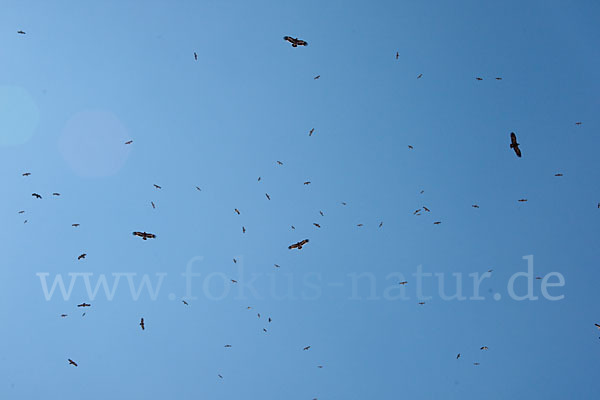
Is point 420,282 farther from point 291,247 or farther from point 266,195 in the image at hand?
point 266,195

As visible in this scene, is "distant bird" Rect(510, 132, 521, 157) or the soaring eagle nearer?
"distant bird" Rect(510, 132, 521, 157)

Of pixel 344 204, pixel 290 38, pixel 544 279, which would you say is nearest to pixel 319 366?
pixel 344 204

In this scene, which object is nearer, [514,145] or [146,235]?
[514,145]

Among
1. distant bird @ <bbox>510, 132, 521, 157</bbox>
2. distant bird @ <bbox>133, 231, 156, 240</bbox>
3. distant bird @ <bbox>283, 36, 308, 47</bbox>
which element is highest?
distant bird @ <bbox>283, 36, 308, 47</bbox>

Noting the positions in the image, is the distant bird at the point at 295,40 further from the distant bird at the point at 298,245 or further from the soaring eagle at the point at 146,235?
the soaring eagle at the point at 146,235

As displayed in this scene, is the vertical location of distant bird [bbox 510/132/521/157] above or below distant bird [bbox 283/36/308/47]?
below

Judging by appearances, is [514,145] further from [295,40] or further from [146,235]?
[146,235]

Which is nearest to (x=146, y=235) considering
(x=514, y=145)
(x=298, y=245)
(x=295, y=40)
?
(x=298, y=245)

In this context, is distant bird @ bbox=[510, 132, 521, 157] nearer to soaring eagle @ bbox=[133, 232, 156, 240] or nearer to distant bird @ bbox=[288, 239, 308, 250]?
distant bird @ bbox=[288, 239, 308, 250]

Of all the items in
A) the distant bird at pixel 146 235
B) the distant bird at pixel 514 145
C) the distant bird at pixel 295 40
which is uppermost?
the distant bird at pixel 295 40

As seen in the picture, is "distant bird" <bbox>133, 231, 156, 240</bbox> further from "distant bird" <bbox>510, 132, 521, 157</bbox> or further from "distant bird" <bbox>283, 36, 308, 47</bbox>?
"distant bird" <bbox>510, 132, 521, 157</bbox>

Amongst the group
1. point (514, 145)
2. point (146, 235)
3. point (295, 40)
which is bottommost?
point (146, 235)

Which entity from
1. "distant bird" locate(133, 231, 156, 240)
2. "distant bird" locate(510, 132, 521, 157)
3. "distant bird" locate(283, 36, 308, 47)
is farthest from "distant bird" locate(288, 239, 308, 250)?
"distant bird" locate(510, 132, 521, 157)

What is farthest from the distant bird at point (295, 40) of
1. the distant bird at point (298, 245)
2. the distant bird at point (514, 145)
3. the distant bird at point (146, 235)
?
the distant bird at point (146, 235)
